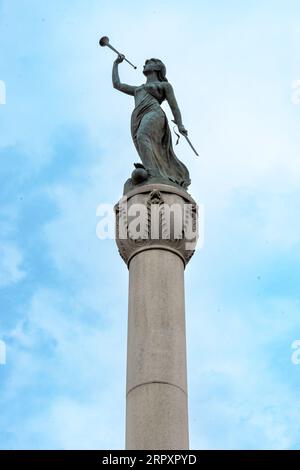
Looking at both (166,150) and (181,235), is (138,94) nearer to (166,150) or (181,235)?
(166,150)

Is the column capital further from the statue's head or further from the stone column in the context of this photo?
the statue's head

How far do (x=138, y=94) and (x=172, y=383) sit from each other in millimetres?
8490

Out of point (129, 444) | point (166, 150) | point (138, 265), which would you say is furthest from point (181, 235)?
point (129, 444)

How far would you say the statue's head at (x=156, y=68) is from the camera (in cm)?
2292

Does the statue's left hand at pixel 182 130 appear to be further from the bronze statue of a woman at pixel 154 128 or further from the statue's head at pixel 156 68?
the statue's head at pixel 156 68

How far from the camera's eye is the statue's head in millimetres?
22922

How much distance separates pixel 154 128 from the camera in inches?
847

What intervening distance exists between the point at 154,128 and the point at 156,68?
2208 mm

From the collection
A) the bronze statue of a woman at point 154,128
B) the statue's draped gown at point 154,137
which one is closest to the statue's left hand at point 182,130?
the bronze statue of a woman at point 154,128

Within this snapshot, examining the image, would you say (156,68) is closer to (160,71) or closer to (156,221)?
(160,71)

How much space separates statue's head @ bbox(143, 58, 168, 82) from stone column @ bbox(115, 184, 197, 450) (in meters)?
4.29

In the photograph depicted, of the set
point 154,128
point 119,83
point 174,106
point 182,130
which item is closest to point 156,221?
point 154,128

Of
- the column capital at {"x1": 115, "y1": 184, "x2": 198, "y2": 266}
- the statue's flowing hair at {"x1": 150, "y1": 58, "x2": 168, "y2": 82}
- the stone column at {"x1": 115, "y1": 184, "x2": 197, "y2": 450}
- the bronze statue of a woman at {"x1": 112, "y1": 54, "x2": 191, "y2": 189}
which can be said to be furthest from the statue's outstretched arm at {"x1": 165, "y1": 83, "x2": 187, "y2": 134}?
the stone column at {"x1": 115, "y1": 184, "x2": 197, "y2": 450}
